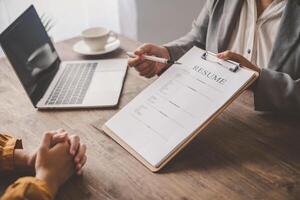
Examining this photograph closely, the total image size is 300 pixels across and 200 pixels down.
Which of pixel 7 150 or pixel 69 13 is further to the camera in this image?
pixel 69 13

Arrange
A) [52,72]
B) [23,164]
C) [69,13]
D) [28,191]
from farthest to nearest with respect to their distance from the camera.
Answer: [69,13]
[52,72]
[23,164]
[28,191]

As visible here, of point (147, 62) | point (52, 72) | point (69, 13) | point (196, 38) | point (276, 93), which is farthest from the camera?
point (69, 13)

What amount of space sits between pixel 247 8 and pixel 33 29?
2.20 feet

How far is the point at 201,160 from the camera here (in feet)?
2.59

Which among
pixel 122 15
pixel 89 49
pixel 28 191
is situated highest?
pixel 28 191

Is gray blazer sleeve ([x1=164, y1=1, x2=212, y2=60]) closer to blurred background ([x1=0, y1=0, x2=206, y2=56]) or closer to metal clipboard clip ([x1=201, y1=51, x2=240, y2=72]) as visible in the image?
metal clipboard clip ([x1=201, y1=51, x2=240, y2=72])

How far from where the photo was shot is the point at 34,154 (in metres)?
0.80

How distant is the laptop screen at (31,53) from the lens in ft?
3.23

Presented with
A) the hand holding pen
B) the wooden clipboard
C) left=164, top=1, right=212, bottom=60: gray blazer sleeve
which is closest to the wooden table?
the wooden clipboard

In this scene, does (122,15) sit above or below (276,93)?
below

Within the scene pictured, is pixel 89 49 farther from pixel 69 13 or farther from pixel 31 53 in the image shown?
pixel 69 13

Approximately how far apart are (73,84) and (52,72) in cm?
11

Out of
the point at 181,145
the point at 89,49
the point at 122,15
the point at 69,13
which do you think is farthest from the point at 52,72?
the point at 122,15

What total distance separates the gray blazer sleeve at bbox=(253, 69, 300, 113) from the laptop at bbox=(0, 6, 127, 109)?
38cm
